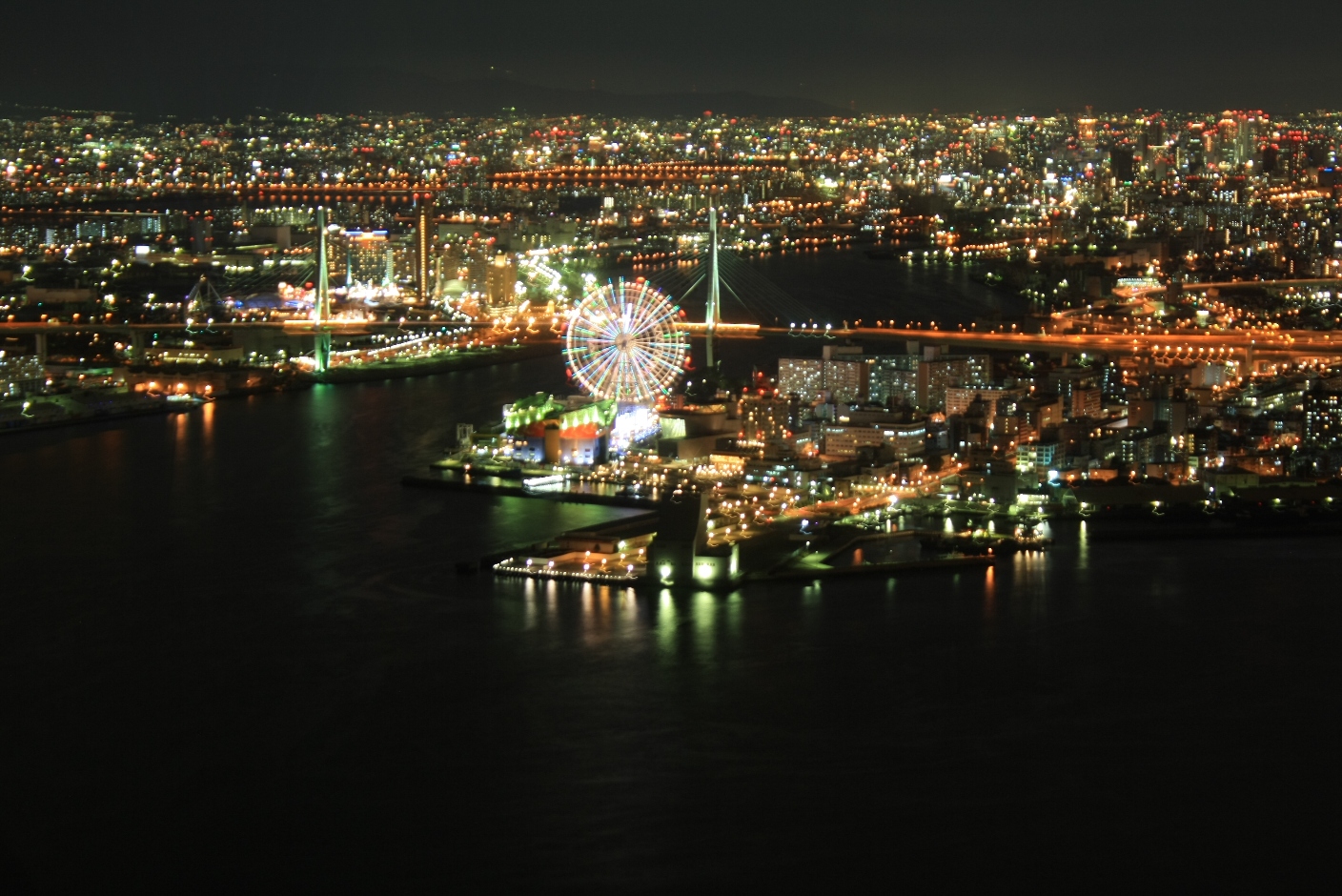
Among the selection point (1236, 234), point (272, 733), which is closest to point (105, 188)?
point (1236, 234)

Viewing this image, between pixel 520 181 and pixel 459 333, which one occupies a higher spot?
pixel 520 181

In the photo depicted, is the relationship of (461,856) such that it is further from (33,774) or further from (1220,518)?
(1220,518)

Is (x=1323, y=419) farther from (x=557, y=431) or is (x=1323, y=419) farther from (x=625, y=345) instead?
(x=557, y=431)

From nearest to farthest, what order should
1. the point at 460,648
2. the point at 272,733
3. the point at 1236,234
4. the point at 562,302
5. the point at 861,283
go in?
the point at 272,733, the point at 460,648, the point at 562,302, the point at 861,283, the point at 1236,234

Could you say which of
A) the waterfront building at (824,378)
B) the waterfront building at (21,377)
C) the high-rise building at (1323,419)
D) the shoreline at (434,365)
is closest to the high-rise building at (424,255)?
the shoreline at (434,365)

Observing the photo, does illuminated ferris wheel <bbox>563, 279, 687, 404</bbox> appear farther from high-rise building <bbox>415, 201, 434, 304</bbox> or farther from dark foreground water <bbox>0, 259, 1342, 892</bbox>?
high-rise building <bbox>415, 201, 434, 304</bbox>

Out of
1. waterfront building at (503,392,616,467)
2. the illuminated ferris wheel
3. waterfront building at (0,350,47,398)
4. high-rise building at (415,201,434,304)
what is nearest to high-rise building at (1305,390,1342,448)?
the illuminated ferris wheel
